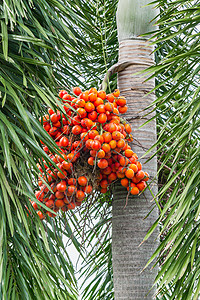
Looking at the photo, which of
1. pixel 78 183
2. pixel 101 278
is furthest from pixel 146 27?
pixel 101 278

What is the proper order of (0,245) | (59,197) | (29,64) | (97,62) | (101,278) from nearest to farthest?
(0,245) < (59,197) < (29,64) < (101,278) < (97,62)

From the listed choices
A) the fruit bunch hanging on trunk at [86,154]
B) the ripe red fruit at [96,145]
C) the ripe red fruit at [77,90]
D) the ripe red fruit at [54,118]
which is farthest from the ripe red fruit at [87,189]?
the ripe red fruit at [77,90]

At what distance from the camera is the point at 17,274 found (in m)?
1.48

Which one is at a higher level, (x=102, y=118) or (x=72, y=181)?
(x=102, y=118)

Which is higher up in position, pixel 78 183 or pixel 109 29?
pixel 109 29

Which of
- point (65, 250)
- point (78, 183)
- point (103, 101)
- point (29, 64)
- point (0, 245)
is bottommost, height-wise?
point (0, 245)

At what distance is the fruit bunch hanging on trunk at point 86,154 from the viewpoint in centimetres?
159

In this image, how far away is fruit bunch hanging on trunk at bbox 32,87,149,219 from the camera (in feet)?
5.21

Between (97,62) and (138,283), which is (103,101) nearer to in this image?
(138,283)

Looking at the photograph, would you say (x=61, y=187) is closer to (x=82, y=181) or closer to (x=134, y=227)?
(x=82, y=181)

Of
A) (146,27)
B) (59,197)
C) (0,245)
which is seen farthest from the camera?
(146,27)

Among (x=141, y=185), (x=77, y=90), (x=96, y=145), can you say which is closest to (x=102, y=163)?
(x=96, y=145)

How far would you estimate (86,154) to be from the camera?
167 centimetres

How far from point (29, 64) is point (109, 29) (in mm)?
1326
